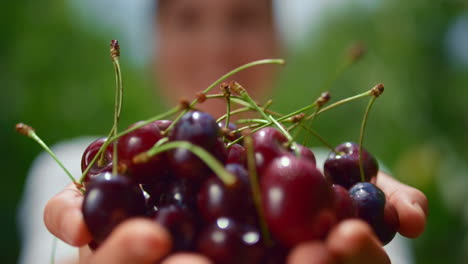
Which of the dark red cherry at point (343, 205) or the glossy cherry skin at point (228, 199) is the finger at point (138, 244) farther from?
the dark red cherry at point (343, 205)

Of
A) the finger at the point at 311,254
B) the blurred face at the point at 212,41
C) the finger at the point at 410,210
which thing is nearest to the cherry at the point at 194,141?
the finger at the point at 311,254

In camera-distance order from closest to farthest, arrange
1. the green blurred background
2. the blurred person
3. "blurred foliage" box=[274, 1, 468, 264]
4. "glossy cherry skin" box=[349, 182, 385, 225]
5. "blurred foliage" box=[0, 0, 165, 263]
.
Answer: "glossy cherry skin" box=[349, 182, 385, 225] < the blurred person < "blurred foliage" box=[274, 1, 468, 264] < the green blurred background < "blurred foliage" box=[0, 0, 165, 263]

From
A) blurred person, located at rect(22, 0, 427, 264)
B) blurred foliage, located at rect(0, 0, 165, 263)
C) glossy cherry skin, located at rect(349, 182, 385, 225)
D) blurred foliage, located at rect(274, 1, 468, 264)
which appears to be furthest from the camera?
blurred foliage, located at rect(0, 0, 165, 263)

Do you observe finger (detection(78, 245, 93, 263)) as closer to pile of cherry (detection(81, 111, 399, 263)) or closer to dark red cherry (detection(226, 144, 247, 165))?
pile of cherry (detection(81, 111, 399, 263))

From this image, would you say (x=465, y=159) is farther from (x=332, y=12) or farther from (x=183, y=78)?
(x=332, y=12)

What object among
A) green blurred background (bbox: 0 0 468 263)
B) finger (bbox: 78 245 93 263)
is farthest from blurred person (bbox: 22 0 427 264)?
green blurred background (bbox: 0 0 468 263)

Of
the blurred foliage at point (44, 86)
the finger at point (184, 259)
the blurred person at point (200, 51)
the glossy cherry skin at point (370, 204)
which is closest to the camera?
the finger at point (184, 259)

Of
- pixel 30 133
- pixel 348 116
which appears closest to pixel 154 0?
pixel 30 133

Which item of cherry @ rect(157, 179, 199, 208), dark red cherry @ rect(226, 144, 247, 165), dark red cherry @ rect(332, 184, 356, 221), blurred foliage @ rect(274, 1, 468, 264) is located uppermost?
dark red cherry @ rect(226, 144, 247, 165)
